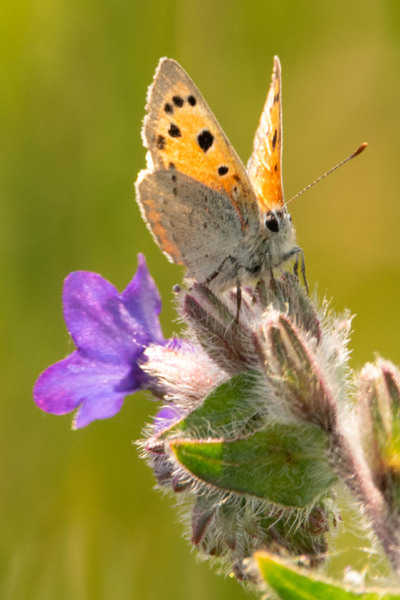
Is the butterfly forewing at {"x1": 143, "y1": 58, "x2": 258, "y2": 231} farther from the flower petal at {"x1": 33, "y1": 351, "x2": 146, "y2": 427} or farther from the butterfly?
the flower petal at {"x1": 33, "y1": 351, "x2": 146, "y2": 427}

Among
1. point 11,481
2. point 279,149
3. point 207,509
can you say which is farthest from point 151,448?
point 11,481

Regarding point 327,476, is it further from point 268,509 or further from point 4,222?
point 4,222

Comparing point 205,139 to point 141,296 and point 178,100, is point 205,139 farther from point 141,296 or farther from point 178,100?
point 141,296

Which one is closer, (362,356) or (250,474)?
(250,474)

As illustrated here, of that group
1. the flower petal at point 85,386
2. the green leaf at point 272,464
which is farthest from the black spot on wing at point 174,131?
the green leaf at point 272,464

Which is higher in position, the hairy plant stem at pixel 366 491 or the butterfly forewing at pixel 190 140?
the butterfly forewing at pixel 190 140

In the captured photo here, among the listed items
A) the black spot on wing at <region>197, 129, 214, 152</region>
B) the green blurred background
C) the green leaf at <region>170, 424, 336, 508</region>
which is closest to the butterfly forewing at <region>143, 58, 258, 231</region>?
the black spot on wing at <region>197, 129, 214, 152</region>

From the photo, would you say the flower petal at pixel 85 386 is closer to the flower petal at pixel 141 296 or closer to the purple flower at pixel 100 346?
the purple flower at pixel 100 346
